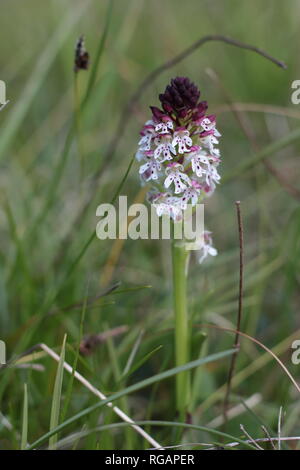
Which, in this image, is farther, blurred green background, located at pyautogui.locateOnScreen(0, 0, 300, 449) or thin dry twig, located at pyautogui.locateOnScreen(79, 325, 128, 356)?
blurred green background, located at pyautogui.locateOnScreen(0, 0, 300, 449)

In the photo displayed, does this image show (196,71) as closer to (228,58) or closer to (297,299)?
(228,58)

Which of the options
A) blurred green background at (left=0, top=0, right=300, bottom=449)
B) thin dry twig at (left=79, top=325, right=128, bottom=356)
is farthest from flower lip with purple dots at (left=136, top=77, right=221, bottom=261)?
thin dry twig at (left=79, top=325, right=128, bottom=356)

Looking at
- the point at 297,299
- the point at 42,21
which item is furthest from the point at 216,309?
the point at 42,21

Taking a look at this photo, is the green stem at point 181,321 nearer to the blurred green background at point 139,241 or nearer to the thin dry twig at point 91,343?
the blurred green background at point 139,241

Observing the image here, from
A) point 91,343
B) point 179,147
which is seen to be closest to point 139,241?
point 91,343

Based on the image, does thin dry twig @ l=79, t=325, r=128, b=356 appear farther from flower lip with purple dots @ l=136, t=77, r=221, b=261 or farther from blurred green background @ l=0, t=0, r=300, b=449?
flower lip with purple dots @ l=136, t=77, r=221, b=261

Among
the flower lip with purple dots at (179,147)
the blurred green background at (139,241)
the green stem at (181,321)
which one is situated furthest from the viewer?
the blurred green background at (139,241)

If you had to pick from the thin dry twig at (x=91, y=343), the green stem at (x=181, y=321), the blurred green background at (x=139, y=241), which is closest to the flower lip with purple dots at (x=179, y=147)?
the green stem at (x=181, y=321)

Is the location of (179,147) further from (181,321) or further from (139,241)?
(139,241)
